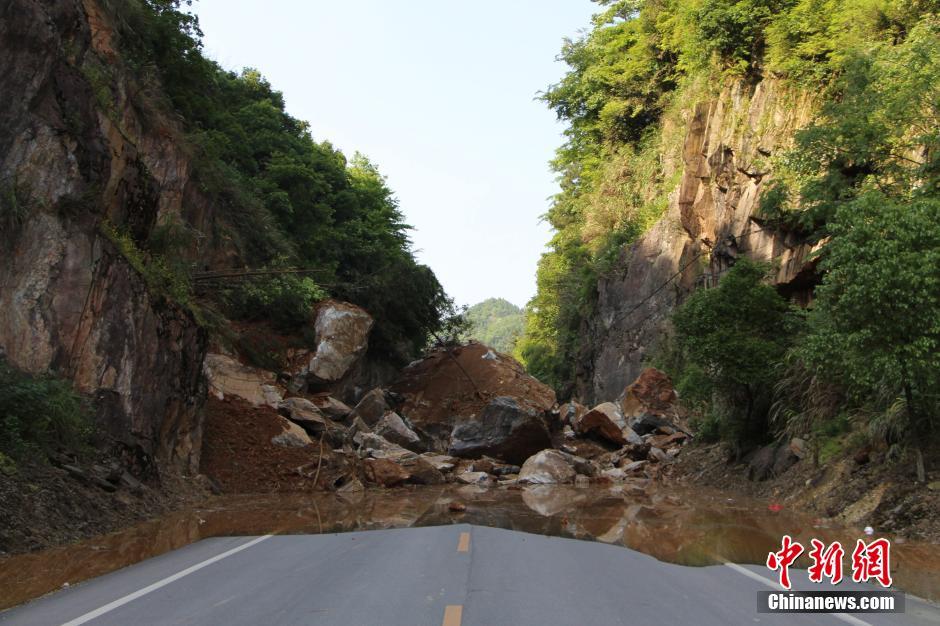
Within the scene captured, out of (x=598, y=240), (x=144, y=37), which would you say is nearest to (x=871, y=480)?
(x=144, y=37)

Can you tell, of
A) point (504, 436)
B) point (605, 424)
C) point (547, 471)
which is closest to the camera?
point (547, 471)

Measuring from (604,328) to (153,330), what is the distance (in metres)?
30.2

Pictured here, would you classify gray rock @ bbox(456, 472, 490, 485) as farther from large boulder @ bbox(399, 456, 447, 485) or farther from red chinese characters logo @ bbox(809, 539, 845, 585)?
red chinese characters logo @ bbox(809, 539, 845, 585)

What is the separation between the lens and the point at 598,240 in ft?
151

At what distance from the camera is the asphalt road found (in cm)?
592

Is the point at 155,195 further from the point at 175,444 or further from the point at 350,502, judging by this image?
the point at 350,502

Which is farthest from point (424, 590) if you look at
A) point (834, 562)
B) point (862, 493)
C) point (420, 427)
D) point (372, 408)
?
point (420, 427)

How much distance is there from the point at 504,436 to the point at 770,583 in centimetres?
1944

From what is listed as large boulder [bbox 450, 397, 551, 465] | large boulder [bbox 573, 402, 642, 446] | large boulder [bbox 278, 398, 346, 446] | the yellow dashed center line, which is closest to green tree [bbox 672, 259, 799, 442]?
large boulder [bbox 450, 397, 551, 465]

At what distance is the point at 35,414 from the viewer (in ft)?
37.6

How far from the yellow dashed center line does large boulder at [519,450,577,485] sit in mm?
15705

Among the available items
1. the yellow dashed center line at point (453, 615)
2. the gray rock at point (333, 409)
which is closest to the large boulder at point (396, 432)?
the gray rock at point (333, 409)

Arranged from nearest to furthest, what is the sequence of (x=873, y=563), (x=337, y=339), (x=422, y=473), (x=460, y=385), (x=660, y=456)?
(x=873, y=563), (x=422, y=473), (x=660, y=456), (x=337, y=339), (x=460, y=385)

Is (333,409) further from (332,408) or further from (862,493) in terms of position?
(862,493)
